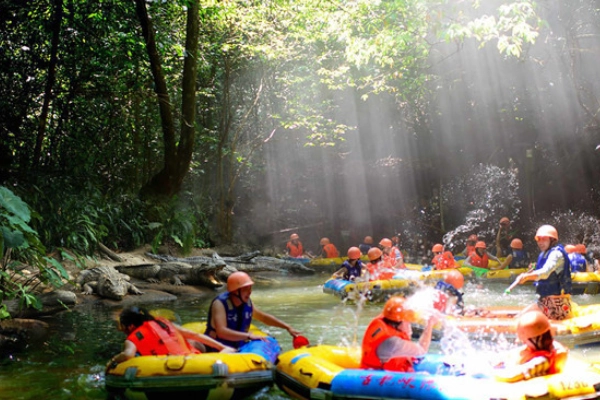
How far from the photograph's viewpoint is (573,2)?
17359 millimetres

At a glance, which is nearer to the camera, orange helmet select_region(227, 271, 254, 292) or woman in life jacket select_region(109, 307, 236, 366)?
woman in life jacket select_region(109, 307, 236, 366)

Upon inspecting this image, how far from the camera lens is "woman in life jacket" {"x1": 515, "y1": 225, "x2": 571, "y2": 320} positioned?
7.91m

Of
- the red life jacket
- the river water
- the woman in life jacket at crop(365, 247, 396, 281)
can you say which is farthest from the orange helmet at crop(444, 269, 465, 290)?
the woman in life jacket at crop(365, 247, 396, 281)

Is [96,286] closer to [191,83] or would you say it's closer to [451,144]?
[191,83]

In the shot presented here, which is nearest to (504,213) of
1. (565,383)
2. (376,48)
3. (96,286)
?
(376,48)

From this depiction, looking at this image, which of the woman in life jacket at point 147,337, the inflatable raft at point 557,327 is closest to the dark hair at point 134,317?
the woman in life jacket at point 147,337

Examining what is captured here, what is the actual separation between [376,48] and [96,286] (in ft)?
26.6

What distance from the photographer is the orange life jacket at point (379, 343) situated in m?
5.26

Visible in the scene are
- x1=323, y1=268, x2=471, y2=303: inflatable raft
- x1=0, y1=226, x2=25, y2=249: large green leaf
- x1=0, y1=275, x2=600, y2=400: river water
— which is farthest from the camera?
x1=323, y1=268, x2=471, y2=303: inflatable raft

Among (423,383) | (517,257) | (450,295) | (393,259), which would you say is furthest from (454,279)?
(517,257)

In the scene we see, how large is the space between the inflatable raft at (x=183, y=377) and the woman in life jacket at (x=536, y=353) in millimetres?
2412

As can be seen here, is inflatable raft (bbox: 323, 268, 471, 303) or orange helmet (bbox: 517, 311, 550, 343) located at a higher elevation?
orange helmet (bbox: 517, 311, 550, 343)

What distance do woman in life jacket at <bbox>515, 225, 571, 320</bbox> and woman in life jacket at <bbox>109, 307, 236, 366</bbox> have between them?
4.65 m

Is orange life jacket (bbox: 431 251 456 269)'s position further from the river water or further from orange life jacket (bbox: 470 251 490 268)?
orange life jacket (bbox: 470 251 490 268)
